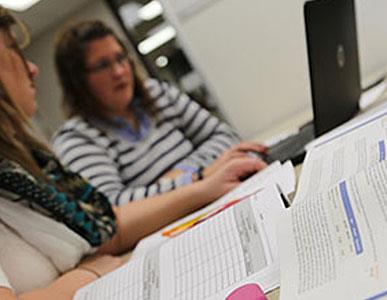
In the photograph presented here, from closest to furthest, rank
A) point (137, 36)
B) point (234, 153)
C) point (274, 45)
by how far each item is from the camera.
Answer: point (234, 153), point (274, 45), point (137, 36)

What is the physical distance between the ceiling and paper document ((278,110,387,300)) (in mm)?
3011

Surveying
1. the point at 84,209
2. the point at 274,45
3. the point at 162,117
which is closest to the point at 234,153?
the point at 84,209

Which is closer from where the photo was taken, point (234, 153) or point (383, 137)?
point (383, 137)

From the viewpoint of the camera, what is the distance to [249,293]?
1.79 feet

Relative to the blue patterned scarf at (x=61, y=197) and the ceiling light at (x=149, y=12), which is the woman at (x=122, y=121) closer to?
the blue patterned scarf at (x=61, y=197)

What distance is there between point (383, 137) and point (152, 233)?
556 millimetres

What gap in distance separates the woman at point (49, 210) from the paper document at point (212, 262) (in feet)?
0.41

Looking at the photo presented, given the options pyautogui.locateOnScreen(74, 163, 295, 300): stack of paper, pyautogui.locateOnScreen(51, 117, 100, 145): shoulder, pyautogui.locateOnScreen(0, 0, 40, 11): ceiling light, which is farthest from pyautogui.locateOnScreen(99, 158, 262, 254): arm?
pyautogui.locateOnScreen(0, 0, 40, 11): ceiling light

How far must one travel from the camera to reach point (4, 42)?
Answer: 3.76 ft

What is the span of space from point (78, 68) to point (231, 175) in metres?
0.97

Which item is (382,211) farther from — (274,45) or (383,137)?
(274,45)

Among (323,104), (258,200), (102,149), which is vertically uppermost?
(258,200)

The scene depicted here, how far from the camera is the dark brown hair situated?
6.15 ft

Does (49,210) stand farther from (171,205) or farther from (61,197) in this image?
(171,205)
